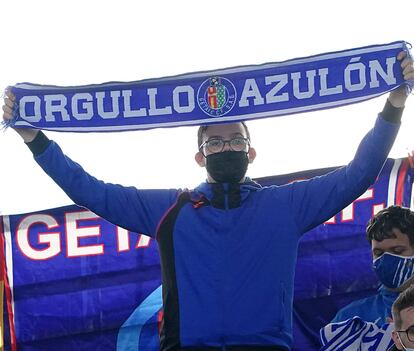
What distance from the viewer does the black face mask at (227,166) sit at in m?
4.07

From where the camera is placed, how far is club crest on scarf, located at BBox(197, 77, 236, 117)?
14.1ft

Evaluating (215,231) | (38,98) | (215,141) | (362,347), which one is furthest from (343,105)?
(38,98)

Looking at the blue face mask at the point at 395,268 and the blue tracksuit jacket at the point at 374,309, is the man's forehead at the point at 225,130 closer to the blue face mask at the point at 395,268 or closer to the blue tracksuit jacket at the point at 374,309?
the blue face mask at the point at 395,268

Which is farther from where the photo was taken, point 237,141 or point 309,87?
point 309,87

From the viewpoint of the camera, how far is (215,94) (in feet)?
14.3

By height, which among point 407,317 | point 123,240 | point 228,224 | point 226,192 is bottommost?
point 407,317

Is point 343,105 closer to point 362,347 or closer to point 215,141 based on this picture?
point 215,141

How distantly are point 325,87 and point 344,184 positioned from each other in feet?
1.98

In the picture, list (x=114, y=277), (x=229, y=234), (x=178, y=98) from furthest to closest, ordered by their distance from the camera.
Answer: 1. (x=114, y=277)
2. (x=178, y=98)
3. (x=229, y=234)

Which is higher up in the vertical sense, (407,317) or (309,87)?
(309,87)

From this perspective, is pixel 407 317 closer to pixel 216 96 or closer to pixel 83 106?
pixel 216 96

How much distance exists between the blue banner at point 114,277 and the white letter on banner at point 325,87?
1785mm

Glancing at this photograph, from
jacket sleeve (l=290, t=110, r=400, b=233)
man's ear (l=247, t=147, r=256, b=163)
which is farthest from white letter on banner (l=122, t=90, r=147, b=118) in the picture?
jacket sleeve (l=290, t=110, r=400, b=233)

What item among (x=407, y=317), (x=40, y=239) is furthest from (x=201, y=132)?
(x=40, y=239)
